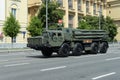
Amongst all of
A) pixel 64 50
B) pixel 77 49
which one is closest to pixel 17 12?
pixel 77 49

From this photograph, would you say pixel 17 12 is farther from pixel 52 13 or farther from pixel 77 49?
pixel 77 49

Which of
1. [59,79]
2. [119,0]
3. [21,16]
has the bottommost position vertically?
[59,79]

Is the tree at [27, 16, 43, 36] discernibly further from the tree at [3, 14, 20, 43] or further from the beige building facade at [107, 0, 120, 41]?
the beige building facade at [107, 0, 120, 41]

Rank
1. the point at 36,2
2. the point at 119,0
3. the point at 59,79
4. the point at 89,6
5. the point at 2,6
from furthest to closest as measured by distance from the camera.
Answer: the point at 119,0
the point at 89,6
the point at 36,2
the point at 2,6
the point at 59,79

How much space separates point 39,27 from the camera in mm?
55062

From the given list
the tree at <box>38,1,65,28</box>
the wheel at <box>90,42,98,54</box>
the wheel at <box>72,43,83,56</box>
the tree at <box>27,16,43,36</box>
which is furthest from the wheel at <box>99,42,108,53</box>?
the tree at <box>38,1,65,28</box>

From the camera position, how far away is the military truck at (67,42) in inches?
971

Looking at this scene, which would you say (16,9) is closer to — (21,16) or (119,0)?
(21,16)

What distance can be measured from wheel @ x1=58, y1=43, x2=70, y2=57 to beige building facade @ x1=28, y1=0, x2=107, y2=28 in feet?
148

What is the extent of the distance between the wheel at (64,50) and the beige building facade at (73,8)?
45031mm

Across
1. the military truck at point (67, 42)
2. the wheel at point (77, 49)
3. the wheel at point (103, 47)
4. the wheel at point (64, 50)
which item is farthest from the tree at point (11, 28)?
the wheel at point (64, 50)

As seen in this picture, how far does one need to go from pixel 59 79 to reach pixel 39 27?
4286cm

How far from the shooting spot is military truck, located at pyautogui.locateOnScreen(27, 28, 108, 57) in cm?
2467

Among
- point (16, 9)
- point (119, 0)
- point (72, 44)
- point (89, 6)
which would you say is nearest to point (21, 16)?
point (16, 9)
